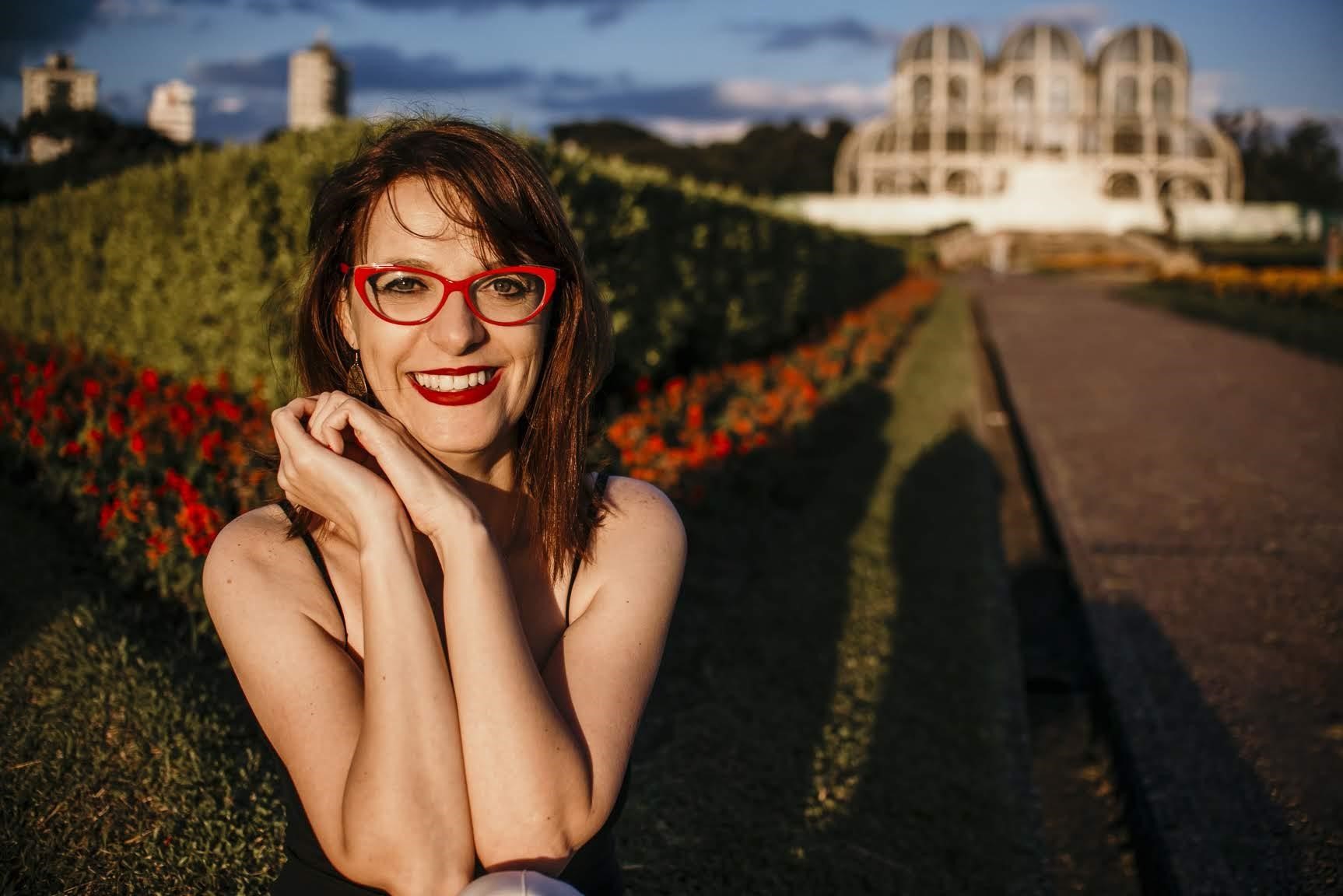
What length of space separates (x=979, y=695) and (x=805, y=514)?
6.97 feet

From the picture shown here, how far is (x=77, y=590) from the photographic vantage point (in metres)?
3.62

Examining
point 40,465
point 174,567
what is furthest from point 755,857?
point 40,465

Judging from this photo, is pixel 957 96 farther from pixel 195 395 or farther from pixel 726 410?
pixel 195 395

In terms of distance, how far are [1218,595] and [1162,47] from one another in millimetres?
65279

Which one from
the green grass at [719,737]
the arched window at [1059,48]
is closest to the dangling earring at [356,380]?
the green grass at [719,737]

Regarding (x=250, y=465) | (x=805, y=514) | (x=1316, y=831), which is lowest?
(x=1316, y=831)

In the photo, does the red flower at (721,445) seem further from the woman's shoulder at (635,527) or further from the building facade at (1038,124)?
the building facade at (1038,124)

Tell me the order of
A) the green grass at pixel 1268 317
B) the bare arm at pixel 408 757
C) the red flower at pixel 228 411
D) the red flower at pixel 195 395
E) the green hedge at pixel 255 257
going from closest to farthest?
the bare arm at pixel 408 757
the red flower at pixel 228 411
the red flower at pixel 195 395
the green hedge at pixel 255 257
the green grass at pixel 1268 317

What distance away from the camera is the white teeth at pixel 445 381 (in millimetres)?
1585

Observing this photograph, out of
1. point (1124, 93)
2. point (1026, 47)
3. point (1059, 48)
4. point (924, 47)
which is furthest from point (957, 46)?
point (1124, 93)

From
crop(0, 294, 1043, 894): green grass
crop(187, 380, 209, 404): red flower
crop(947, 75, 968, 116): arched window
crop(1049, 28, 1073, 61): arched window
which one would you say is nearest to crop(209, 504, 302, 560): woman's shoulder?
crop(0, 294, 1043, 894): green grass

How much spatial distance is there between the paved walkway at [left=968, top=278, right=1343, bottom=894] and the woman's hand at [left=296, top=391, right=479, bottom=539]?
226cm

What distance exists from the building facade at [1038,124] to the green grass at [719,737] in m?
55.1

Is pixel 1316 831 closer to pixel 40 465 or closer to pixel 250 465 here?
pixel 250 465
